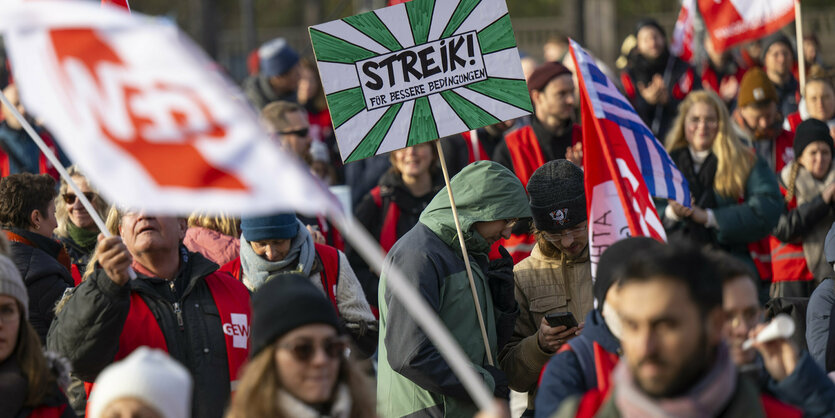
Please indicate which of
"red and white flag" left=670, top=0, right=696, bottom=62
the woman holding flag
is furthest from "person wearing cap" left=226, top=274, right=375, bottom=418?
"red and white flag" left=670, top=0, right=696, bottom=62

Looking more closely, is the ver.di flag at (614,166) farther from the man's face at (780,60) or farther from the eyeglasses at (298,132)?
the man's face at (780,60)

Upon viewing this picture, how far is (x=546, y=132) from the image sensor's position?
7.88m

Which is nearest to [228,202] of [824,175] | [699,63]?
[824,175]

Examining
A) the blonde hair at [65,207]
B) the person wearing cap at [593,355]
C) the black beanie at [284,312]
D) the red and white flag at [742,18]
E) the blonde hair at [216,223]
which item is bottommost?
the person wearing cap at [593,355]

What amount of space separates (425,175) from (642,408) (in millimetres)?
4897

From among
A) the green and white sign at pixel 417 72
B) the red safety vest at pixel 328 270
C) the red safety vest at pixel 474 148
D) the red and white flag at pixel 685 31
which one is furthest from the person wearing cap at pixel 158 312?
the red and white flag at pixel 685 31

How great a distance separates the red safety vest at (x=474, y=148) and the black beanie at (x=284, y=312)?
4.83m

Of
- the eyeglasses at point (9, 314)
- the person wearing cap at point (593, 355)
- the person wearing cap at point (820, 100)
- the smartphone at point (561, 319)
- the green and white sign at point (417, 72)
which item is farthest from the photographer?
the person wearing cap at point (820, 100)

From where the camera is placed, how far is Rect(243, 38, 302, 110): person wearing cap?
11.5 m

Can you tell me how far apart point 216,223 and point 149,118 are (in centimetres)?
332

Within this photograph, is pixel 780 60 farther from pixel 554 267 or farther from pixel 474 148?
pixel 554 267

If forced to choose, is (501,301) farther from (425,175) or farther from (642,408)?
(425,175)

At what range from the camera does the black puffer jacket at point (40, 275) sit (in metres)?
5.34

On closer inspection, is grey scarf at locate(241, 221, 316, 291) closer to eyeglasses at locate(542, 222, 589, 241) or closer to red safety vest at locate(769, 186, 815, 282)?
eyeglasses at locate(542, 222, 589, 241)
